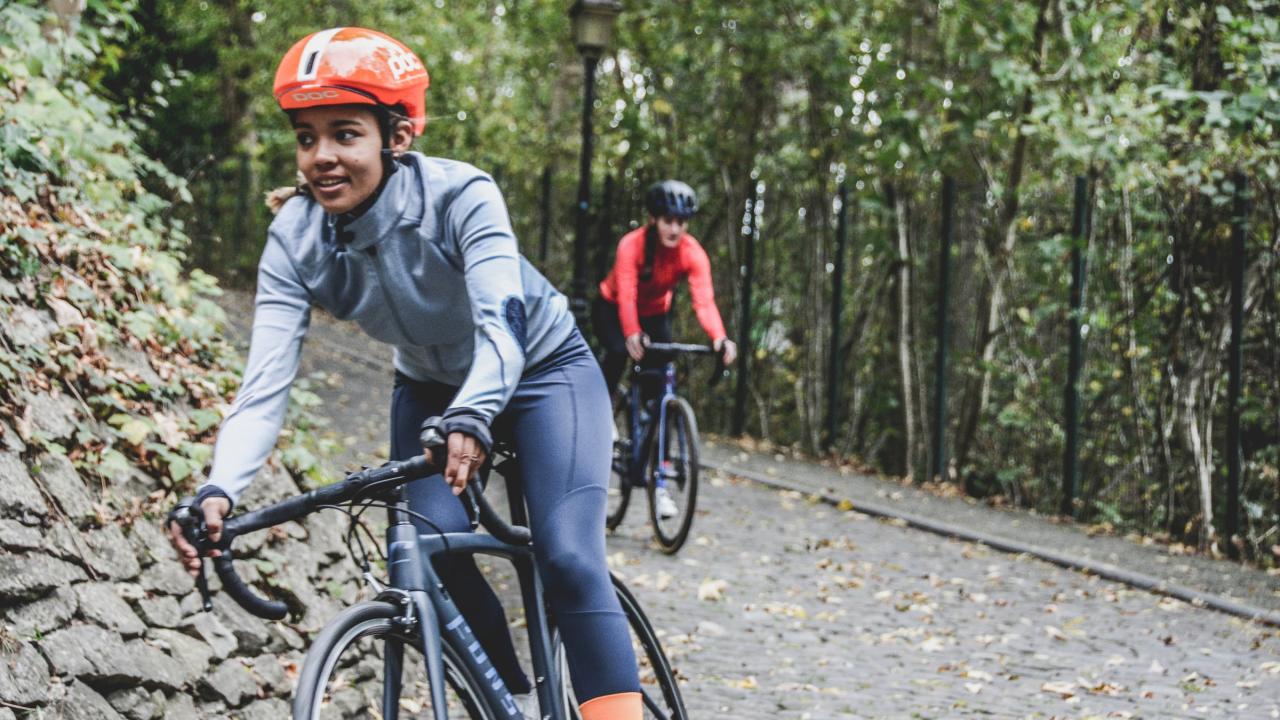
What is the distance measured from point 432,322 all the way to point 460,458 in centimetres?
74

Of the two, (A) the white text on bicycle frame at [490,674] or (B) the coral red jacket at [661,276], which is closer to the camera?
(A) the white text on bicycle frame at [490,674]

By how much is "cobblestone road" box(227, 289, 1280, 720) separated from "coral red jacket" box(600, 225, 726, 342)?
1.52 metres

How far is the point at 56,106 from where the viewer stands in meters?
7.19

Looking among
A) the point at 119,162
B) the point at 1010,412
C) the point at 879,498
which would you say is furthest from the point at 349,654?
the point at 1010,412

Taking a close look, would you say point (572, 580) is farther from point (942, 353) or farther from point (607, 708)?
point (942, 353)

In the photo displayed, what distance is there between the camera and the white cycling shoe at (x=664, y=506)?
27.3ft

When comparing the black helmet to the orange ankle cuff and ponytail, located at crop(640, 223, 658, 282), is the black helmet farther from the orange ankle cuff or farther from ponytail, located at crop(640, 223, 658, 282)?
the orange ankle cuff

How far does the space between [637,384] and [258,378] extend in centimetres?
576

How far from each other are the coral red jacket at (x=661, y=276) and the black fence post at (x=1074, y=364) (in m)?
3.88

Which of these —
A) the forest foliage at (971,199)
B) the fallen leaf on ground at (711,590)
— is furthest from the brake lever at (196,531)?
the fallen leaf on ground at (711,590)

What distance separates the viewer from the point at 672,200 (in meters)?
7.71

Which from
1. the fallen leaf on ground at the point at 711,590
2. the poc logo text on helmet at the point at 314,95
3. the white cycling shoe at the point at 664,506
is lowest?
the fallen leaf on ground at the point at 711,590

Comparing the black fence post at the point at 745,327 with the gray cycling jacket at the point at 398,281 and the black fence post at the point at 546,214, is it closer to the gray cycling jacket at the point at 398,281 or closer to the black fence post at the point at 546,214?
the black fence post at the point at 546,214

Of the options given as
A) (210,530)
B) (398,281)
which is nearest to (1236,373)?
(398,281)
